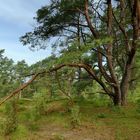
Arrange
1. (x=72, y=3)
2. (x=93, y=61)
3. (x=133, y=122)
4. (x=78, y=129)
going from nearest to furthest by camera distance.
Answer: (x=78, y=129) < (x=133, y=122) < (x=72, y=3) < (x=93, y=61)

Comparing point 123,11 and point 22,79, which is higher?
point 123,11

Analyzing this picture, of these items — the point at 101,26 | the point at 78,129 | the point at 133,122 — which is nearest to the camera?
the point at 78,129

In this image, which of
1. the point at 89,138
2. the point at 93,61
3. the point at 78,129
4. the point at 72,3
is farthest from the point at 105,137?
the point at 93,61

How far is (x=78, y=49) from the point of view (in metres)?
13.2

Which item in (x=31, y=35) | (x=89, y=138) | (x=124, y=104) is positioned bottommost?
(x=89, y=138)

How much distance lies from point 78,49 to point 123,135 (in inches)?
141

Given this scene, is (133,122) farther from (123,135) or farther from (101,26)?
(101,26)

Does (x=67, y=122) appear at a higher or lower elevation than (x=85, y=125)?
higher

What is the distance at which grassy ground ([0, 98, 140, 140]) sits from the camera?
1156 cm

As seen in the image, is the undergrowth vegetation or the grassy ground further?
the undergrowth vegetation

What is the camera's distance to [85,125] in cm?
1339

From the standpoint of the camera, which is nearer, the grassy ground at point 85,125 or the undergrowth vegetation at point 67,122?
the grassy ground at point 85,125

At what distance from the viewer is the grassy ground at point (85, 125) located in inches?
455

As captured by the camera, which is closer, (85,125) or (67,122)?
(85,125)
